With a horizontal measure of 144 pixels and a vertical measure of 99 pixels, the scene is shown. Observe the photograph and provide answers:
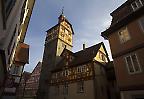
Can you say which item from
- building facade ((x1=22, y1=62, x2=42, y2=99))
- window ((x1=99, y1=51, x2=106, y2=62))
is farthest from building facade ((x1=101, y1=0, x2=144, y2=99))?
building facade ((x1=22, y1=62, x2=42, y2=99))

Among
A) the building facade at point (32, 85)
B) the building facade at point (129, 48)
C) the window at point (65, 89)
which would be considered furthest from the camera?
the building facade at point (32, 85)

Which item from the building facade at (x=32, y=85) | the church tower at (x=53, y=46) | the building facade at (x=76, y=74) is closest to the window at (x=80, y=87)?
the building facade at (x=76, y=74)

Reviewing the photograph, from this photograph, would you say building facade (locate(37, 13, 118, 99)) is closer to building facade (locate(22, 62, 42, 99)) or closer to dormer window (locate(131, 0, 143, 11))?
building facade (locate(22, 62, 42, 99))

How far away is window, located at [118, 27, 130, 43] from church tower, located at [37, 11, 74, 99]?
60.3 ft

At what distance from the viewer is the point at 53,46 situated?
3180 centimetres

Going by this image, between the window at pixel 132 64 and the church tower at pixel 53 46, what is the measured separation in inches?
754

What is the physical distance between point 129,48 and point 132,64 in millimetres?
1458

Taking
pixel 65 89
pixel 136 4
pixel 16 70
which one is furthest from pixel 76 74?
pixel 136 4

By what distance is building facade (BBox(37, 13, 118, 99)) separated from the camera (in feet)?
66.1

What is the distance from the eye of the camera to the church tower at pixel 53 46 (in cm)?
2850

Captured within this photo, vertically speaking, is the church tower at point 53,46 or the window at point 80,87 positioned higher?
the church tower at point 53,46

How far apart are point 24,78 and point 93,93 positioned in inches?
1217

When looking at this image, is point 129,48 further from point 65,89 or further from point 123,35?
point 65,89

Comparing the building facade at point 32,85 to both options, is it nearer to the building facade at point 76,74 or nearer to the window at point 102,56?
the building facade at point 76,74
